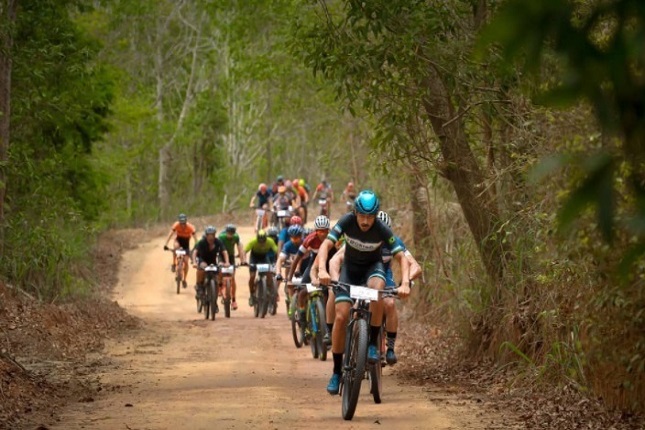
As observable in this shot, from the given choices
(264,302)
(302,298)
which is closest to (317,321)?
(302,298)

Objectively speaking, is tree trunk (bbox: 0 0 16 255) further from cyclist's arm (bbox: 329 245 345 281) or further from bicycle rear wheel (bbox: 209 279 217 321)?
cyclist's arm (bbox: 329 245 345 281)

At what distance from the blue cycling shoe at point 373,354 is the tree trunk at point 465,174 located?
3347 mm

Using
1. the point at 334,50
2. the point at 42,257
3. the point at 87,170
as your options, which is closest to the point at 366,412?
the point at 334,50

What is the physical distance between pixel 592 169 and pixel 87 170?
24.4 m

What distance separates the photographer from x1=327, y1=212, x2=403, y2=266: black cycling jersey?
1195cm

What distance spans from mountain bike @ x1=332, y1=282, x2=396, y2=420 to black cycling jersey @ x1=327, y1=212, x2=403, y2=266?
1.74 feet

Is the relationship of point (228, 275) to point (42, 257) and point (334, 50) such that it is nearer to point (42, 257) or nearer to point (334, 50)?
point (42, 257)

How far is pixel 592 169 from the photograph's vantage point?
2.96 metres

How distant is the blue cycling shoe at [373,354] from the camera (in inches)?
443

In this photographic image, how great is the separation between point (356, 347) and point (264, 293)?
14.1 m

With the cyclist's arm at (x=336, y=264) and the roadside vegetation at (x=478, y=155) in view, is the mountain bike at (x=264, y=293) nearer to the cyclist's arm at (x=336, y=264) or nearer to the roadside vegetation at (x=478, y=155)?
the roadside vegetation at (x=478, y=155)

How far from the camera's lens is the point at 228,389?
43.8 ft

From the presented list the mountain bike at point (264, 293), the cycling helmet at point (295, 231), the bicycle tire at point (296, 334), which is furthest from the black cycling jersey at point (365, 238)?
the mountain bike at point (264, 293)

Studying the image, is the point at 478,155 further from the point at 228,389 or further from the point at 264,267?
the point at 264,267
